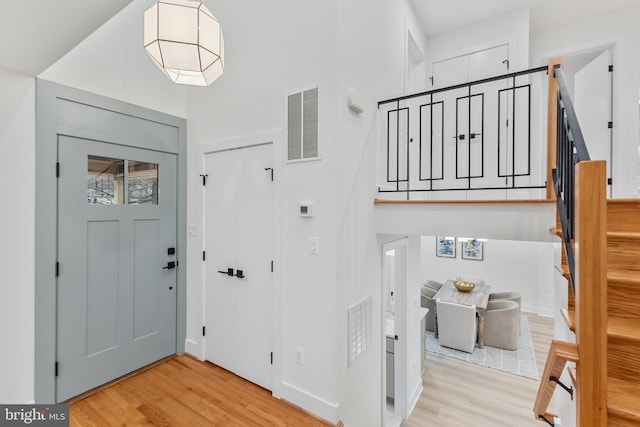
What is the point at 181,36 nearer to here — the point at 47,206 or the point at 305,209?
the point at 305,209

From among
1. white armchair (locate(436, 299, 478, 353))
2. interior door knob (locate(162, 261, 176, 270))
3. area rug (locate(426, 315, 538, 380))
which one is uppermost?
interior door knob (locate(162, 261, 176, 270))

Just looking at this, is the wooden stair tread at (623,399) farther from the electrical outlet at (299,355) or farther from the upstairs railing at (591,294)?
the electrical outlet at (299,355)

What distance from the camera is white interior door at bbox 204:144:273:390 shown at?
2.64 metres

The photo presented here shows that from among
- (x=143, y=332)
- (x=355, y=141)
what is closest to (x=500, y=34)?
(x=355, y=141)

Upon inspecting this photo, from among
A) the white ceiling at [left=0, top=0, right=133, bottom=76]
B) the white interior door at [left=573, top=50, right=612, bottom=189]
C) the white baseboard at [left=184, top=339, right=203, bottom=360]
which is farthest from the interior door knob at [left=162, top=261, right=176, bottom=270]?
the white interior door at [left=573, top=50, right=612, bottom=189]

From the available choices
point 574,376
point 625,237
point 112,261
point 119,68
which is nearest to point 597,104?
point 625,237

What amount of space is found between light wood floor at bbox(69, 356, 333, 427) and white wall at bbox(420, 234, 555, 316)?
20.3 ft

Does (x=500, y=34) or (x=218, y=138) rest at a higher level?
(x=500, y=34)

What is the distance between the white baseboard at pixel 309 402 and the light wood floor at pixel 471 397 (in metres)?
1.96

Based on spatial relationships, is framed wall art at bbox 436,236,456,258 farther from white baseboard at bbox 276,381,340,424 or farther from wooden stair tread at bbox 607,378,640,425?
wooden stair tread at bbox 607,378,640,425

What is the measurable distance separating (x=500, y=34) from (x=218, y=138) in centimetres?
417

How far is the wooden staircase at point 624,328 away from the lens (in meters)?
1.02

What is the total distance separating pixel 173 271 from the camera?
10.5 feet

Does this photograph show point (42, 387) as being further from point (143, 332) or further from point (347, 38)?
point (347, 38)
